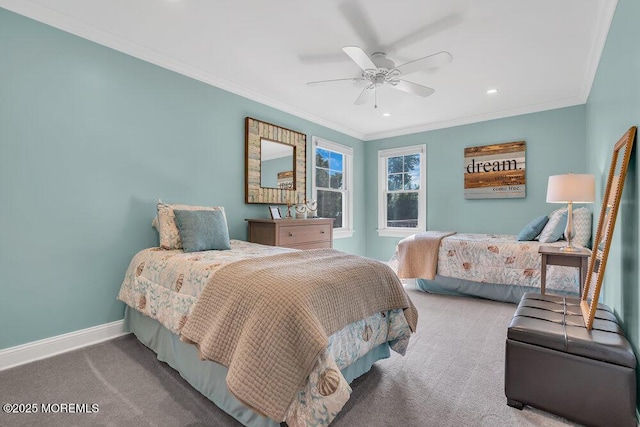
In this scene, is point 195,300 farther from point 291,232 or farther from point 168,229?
point 291,232

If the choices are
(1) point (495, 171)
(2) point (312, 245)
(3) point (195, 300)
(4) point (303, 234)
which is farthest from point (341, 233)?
(3) point (195, 300)

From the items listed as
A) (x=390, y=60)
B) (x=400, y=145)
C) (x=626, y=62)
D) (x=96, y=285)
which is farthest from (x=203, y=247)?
(x=400, y=145)

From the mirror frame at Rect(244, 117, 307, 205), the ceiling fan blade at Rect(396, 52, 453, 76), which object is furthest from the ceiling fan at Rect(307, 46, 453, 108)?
the mirror frame at Rect(244, 117, 307, 205)

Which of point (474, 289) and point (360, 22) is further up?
point (360, 22)

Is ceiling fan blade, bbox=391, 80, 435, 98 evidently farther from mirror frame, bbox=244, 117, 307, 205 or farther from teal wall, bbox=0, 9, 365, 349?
teal wall, bbox=0, 9, 365, 349

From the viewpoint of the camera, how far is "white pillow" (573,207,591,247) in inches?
132

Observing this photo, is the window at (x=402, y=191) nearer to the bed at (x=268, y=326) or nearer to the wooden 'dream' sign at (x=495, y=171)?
the wooden 'dream' sign at (x=495, y=171)

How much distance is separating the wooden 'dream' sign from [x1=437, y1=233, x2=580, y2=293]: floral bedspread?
105cm

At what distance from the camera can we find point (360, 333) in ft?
5.87

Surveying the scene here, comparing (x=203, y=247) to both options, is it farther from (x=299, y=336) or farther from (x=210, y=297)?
(x=299, y=336)

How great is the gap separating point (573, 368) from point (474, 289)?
2.41 metres

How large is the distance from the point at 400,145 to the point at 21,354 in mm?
5478

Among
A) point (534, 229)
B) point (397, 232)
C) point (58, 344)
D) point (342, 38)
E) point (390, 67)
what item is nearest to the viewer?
point (58, 344)

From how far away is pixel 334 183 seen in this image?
17.6 ft
